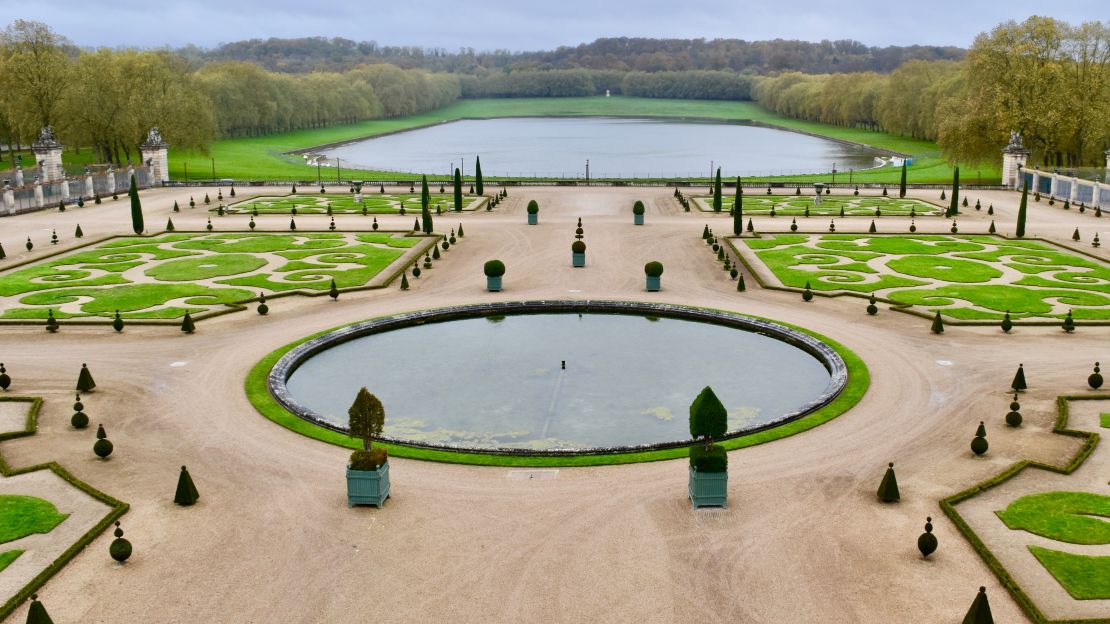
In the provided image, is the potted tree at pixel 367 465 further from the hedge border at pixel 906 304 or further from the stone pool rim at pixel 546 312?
the hedge border at pixel 906 304

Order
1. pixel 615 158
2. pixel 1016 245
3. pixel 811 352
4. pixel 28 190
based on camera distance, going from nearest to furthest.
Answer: pixel 811 352 → pixel 1016 245 → pixel 28 190 → pixel 615 158

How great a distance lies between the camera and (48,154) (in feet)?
318

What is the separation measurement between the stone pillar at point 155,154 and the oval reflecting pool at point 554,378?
73.0 m

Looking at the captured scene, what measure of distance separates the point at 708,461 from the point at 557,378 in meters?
13.2

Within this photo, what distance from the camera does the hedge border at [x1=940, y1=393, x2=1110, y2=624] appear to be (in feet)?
63.5

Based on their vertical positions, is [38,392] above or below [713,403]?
below

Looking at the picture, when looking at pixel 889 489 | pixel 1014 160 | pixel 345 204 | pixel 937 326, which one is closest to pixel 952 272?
pixel 937 326

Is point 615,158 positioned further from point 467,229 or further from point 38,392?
point 38,392

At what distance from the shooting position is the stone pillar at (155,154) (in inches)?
4124

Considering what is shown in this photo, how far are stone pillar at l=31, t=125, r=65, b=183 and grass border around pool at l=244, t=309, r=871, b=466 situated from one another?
7408cm

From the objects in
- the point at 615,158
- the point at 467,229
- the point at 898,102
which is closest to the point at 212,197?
the point at 467,229

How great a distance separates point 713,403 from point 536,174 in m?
120

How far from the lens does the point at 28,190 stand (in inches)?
3310

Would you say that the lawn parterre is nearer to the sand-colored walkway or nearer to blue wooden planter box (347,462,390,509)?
the sand-colored walkway
